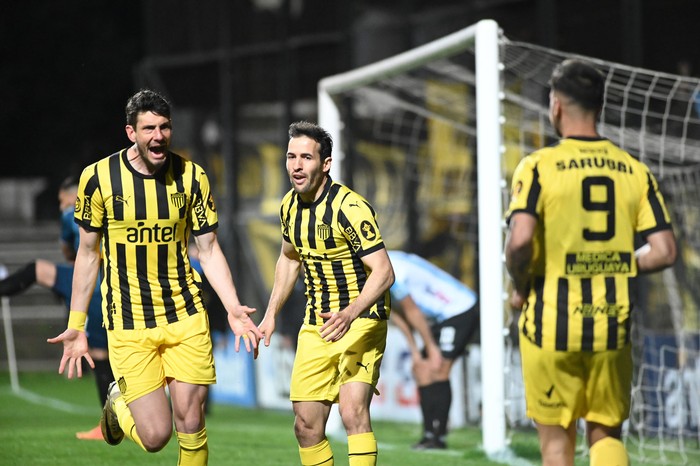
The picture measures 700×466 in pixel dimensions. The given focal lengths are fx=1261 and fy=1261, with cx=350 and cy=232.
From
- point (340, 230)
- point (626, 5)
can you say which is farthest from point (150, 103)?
point (626, 5)

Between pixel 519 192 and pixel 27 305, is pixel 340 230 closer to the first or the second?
pixel 519 192

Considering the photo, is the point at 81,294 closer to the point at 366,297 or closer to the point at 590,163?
the point at 366,297

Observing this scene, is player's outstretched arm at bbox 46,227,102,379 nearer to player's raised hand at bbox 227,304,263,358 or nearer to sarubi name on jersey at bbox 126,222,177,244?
sarubi name on jersey at bbox 126,222,177,244

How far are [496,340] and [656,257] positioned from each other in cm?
364

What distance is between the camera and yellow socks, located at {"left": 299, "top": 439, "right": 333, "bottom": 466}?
609 cm

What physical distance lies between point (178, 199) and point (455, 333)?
4.29 metres

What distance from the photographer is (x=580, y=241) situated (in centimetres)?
473

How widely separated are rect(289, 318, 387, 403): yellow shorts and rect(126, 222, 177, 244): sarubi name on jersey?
0.86 m

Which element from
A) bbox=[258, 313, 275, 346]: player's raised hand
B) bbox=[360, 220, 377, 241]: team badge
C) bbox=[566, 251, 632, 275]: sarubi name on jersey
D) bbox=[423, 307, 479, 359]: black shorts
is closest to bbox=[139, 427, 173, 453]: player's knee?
bbox=[258, 313, 275, 346]: player's raised hand

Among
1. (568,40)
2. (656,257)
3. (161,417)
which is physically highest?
(568,40)

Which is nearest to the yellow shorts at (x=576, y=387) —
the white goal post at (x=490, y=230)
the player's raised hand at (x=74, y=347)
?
the player's raised hand at (x=74, y=347)

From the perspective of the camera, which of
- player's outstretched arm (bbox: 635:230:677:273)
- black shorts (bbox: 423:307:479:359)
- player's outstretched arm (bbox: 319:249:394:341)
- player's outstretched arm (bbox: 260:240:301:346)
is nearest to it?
player's outstretched arm (bbox: 635:230:677:273)

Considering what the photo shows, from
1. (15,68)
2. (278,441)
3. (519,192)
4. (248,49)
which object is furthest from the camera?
(15,68)

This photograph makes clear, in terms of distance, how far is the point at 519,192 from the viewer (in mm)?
4738
